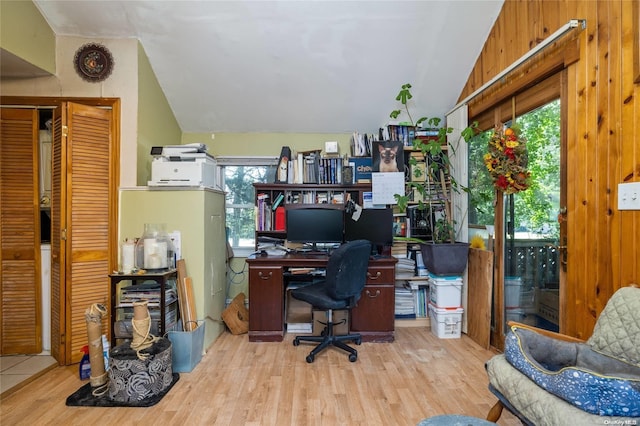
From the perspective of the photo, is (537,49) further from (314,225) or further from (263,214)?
(263,214)

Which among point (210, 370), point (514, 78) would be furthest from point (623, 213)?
point (210, 370)

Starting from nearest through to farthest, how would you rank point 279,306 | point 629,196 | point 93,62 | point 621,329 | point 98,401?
point 621,329 < point 629,196 < point 98,401 < point 93,62 < point 279,306

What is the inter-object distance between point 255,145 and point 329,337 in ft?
7.10

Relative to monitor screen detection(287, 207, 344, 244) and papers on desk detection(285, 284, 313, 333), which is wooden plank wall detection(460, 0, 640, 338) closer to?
monitor screen detection(287, 207, 344, 244)

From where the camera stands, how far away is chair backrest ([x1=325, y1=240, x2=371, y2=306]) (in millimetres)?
2416

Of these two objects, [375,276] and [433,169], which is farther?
[433,169]

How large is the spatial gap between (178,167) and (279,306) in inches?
57.7

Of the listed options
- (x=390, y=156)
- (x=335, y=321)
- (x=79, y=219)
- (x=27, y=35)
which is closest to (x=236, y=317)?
(x=335, y=321)

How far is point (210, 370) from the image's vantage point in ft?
7.82

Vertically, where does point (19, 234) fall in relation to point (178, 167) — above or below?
below

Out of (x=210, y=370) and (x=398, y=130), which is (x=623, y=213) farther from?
(x=210, y=370)

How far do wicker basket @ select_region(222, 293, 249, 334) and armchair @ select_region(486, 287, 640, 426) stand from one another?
222cm

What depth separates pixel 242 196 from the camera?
3.70 meters

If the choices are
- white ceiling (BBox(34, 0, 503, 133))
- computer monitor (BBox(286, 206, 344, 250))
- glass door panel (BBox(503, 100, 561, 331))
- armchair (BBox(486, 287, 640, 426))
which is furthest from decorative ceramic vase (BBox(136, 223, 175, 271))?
glass door panel (BBox(503, 100, 561, 331))
